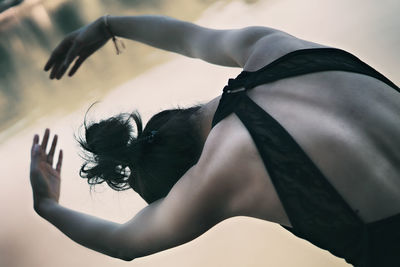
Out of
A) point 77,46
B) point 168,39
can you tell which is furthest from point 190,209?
point 77,46

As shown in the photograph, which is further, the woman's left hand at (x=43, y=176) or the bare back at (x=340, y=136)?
the woman's left hand at (x=43, y=176)

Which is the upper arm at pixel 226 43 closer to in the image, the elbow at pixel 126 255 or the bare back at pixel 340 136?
the bare back at pixel 340 136

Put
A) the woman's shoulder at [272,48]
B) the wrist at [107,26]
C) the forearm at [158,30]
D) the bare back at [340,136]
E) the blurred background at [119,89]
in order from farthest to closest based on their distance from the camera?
the blurred background at [119,89] → the wrist at [107,26] → the forearm at [158,30] → the woman's shoulder at [272,48] → the bare back at [340,136]

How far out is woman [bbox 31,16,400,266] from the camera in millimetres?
562

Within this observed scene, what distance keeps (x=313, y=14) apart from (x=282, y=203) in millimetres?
1410

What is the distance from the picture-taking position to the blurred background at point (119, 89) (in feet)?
4.91

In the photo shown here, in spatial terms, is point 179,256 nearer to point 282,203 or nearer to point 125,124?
point 125,124

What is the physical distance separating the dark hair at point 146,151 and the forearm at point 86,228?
9 cm

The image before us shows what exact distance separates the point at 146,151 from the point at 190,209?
0.78ft

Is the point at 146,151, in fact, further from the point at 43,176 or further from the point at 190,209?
the point at 43,176

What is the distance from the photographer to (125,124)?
900mm

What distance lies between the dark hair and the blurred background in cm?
64

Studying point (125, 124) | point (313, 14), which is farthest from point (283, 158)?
point (313, 14)

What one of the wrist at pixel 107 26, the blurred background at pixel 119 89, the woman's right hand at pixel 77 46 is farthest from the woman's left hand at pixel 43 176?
the blurred background at pixel 119 89
